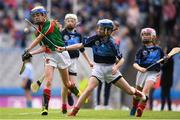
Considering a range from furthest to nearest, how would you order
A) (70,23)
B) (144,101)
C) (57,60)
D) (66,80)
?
(70,23), (66,80), (57,60), (144,101)

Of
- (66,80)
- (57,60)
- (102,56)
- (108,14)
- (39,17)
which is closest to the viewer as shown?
(102,56)

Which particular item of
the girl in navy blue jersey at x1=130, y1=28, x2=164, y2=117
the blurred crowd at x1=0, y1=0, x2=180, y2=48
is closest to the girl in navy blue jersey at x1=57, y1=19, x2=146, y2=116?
the girl in navy blue jersey at x1=130, y1=28, x2=164, y2=117

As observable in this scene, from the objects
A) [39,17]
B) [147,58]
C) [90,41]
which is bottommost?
[147,58]

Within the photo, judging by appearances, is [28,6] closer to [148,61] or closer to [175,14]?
[175,14]

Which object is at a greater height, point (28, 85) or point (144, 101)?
point (28, 85)

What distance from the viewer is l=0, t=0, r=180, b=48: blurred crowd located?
3203 cm

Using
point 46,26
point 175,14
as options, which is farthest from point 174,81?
point 46,26

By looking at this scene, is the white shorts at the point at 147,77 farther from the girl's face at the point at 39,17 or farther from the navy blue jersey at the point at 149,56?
the girl's face at the point at 39,17

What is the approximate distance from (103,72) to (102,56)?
365 mm

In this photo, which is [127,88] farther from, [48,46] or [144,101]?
[48,46]

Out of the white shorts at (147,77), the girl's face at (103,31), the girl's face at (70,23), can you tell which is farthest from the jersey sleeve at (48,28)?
the white shorts at (147,77)

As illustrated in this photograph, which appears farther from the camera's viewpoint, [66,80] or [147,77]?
[147,77]

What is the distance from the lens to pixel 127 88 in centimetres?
1945

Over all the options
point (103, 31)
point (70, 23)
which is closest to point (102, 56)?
point (103, 31)
